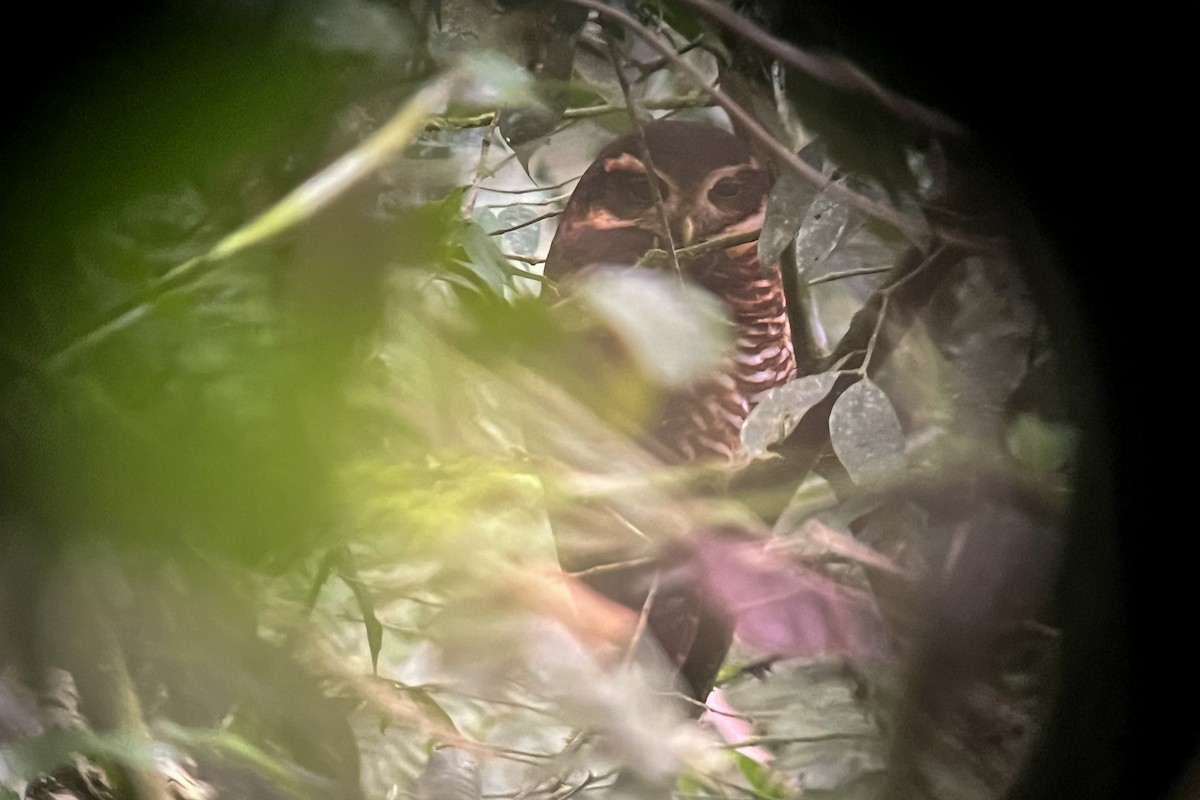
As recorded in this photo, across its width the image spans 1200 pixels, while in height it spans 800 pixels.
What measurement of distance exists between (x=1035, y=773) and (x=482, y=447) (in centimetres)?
42

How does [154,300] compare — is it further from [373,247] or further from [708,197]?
[708,197]

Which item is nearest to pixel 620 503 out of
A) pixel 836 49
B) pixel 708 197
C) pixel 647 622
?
pixel 647 622

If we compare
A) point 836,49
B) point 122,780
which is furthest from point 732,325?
point 122,780

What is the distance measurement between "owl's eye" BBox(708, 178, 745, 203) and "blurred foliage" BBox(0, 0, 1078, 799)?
0.02m

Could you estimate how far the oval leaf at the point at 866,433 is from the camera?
17.3 inches

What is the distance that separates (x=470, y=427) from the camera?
441 millimetres

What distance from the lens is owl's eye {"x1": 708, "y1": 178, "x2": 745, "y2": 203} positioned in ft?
1.43

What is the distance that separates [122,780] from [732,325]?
20.0 inches

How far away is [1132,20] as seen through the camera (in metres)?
0.41

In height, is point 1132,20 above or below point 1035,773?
above

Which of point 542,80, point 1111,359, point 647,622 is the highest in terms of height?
point 542,80

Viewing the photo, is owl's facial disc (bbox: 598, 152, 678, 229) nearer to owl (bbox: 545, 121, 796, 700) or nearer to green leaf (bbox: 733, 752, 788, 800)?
owl (bbox: 545, 121, 796, 700)

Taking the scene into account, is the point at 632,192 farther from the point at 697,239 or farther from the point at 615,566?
the point at 615,566

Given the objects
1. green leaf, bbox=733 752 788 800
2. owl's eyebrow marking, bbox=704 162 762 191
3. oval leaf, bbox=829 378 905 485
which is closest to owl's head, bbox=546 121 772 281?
owl's eyebrow marking, bbox=704 162 762 191
